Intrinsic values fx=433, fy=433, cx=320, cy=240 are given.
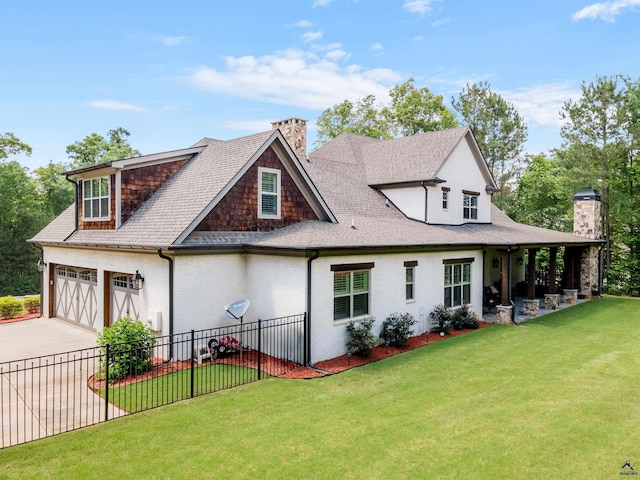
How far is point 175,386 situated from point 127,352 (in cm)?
168

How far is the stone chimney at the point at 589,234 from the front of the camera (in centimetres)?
2447

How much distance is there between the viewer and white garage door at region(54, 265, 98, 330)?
15.2 m

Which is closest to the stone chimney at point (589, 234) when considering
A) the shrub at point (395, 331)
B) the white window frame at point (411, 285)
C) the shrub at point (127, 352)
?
the white window frame at point (411, 285)

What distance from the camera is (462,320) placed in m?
16.0

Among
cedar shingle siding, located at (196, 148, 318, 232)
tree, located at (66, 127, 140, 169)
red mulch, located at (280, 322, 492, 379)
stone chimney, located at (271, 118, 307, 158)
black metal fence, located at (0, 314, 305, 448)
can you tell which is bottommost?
red mulch, located at (280, 322, 492, 379)

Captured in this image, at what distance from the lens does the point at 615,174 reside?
28.2 metres

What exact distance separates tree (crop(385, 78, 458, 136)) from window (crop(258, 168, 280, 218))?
3098 centimetres

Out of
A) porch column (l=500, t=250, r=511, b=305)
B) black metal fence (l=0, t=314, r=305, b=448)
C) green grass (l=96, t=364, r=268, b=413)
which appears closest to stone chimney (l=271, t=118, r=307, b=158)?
porch column (l=500, t=250, r=511, b=305)

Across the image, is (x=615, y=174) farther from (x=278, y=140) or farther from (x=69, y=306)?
(x=69, y=306)


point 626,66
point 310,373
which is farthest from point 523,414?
point 626,66

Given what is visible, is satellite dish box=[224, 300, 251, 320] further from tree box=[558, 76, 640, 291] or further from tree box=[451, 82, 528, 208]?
tree box=[451, 82, 528, 208]

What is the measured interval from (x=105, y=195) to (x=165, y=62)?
12.2 m

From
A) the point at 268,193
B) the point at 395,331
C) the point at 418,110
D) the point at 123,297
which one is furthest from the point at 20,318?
the point at 418,110

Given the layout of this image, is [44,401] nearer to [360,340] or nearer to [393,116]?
[360,340]
